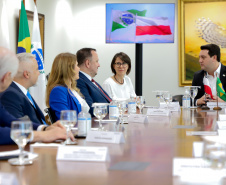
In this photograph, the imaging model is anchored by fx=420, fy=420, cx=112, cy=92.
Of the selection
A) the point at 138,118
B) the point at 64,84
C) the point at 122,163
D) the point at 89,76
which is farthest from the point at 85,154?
the point at 89,76

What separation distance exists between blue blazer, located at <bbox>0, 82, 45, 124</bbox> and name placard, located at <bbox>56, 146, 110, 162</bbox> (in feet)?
4.37

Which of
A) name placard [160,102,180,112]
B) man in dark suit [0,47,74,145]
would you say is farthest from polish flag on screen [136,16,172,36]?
man in dark suit [0,47,74,145]

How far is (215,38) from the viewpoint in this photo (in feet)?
30.0

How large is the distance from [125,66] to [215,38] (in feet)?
10.0

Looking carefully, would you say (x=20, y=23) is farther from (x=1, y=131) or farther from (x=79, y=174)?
(x=79, y=174)

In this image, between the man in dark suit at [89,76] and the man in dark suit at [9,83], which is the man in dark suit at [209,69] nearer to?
the man in dark suit at [89,76]

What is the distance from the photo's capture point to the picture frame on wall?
359 inches

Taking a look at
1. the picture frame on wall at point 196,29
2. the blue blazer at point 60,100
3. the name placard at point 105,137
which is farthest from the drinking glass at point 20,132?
the picture frame on wall at point 196,29

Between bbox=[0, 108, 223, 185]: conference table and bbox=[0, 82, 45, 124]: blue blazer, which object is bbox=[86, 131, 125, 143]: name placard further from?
bbox=[0, 82, 45, 124]: blue blazer

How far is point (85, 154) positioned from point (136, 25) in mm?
5277

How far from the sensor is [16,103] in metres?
3.31

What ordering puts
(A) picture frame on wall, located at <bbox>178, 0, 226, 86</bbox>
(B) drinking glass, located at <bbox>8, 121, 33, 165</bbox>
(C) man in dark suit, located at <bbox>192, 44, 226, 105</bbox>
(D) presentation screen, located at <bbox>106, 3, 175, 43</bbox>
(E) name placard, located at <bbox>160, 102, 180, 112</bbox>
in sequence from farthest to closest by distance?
(A) picture frame on wall, located at <bbox>178, 0, 226, 86</bbox>
(D) presentation screen, located at <bbox>106, 3, 175, 43</bbox>
(C) man in dark suit, located at <bbox>192, 44, 226, 105</bbox>
(E) name placard, located at <bbox>160, 102, 180, 112</bbox>
(B) drinking glass, located at <bbox>8, 121, 33, 165</bbox>

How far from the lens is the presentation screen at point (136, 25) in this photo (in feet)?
22.9

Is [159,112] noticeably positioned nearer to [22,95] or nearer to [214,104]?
[214,104]
